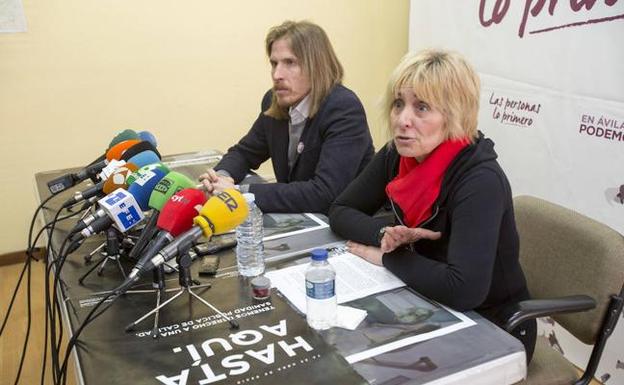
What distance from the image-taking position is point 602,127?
2102mm

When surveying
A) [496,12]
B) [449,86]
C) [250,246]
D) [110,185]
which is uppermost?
[496,12]

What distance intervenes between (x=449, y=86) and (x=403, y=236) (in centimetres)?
39

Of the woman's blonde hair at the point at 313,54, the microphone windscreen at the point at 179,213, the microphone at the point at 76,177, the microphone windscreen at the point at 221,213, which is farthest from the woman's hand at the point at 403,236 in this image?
the microphone at the point at 76,177

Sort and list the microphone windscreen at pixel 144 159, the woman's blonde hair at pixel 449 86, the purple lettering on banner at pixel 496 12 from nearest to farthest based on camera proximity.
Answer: the woman's blonde hair at pixel 449 86 → the microphone windscreen at pixel 144 159 → the purple lettering on banner at pixel 496 12

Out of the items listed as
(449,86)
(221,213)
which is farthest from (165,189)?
(449,86)

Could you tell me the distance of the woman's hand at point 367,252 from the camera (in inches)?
55.8

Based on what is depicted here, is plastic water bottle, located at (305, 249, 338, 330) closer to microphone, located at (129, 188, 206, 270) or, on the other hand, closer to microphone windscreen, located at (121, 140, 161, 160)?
microphone, located at (129, 188, 206, 270)

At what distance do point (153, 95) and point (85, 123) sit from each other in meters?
0.45

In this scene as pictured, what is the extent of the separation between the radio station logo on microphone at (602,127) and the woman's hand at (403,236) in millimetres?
1091

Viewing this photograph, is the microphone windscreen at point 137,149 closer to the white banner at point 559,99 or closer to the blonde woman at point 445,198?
the blonde woman at point 445,198

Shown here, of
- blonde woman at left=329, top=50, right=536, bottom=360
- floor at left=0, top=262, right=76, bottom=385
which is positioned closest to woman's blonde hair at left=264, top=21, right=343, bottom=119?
blonde woman at left=329, top=50, right=536, bottom=360

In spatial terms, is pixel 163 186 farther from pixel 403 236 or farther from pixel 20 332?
pixel 20 332

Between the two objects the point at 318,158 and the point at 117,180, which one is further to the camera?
the point at 318,158

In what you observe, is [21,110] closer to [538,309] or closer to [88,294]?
[88,294]
